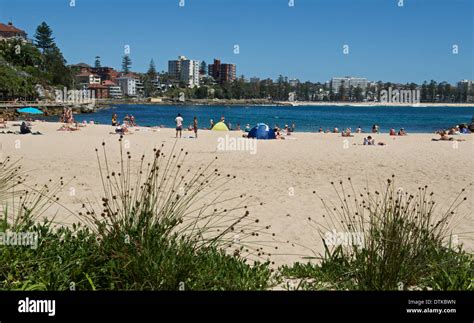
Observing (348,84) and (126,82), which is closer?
(126,82)

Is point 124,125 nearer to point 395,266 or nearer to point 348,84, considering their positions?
point 395,266

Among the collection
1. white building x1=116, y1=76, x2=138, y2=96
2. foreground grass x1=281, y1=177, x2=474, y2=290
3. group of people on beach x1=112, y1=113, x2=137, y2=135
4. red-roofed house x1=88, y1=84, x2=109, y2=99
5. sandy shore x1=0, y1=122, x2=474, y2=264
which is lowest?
sandy shore x1=0, y1=122, x2=474, y2=264

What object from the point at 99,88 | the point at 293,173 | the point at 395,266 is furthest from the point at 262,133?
the point at 395,266

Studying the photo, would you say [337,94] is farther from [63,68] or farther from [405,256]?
[405,256]

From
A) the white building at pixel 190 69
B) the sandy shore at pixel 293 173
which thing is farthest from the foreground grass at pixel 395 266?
the white building at pixel 190 69

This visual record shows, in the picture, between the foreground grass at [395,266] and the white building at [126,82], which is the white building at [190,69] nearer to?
the white building at [126,82]

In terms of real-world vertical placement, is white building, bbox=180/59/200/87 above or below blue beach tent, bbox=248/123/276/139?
above

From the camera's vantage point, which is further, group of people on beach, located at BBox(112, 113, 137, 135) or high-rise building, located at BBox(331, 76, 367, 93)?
high-rise building, located at BBox(331, 76, 367, 93)

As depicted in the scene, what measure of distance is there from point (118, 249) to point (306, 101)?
391ft

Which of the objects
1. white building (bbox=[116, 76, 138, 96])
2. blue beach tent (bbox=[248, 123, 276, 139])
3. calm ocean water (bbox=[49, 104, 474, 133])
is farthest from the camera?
calm ocean water (bbox=[49, 104, 474, 133])

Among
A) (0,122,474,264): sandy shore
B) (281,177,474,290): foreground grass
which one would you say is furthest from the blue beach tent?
(281,177,474,290): foreground grass

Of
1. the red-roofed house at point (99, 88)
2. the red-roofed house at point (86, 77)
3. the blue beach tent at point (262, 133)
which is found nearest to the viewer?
the red-roofed house at point (86, 77)

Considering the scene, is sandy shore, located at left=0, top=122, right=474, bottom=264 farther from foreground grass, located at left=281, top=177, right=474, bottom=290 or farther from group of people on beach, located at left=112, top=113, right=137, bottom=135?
group of people on beach, located at left=112, top=113, right=137, bottom=135

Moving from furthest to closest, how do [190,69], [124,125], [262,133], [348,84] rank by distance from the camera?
[348,84], [190,69], [124,125], [262,133]
